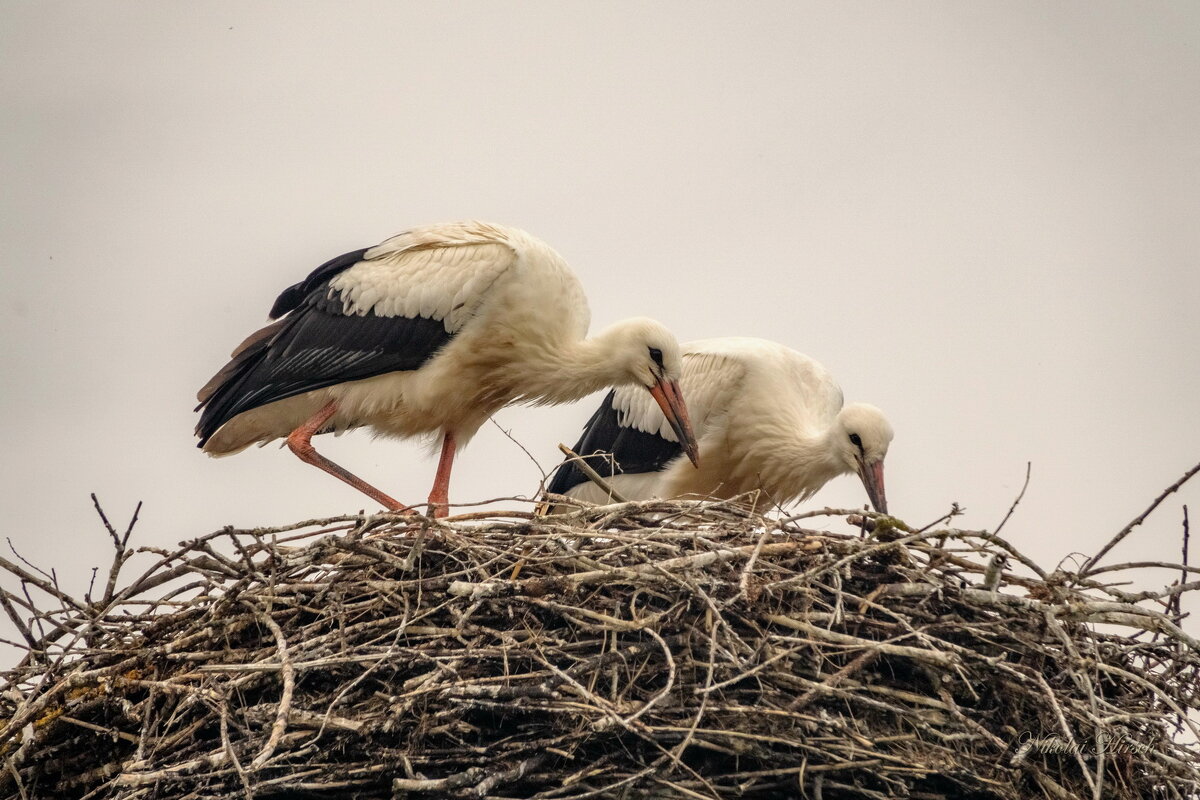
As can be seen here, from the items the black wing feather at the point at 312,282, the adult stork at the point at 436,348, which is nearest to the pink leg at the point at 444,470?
the adult stork at the point at 436,348

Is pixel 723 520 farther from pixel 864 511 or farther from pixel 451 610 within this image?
pixel 451 610

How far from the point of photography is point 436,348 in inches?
233

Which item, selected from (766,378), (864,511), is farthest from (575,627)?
(766,378)

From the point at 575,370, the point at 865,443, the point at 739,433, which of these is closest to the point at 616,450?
the point at 739,433

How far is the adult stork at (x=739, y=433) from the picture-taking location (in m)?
6.27

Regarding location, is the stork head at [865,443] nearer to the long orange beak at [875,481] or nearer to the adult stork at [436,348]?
the long orange beak at [875,481]

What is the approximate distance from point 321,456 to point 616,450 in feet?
4.42

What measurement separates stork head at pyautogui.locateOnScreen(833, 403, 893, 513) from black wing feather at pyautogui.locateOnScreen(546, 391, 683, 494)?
2.64 feet

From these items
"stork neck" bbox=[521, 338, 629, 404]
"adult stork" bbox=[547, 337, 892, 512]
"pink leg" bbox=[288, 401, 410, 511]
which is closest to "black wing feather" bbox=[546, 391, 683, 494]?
"adult stork" bbox=[547, 337, 892, 512]

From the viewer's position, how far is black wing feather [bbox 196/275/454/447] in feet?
19.3

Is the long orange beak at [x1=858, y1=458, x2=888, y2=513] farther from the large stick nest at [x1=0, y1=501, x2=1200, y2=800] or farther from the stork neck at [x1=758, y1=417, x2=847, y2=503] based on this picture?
the large stick nest at [x1=0, y1=501, x2=1200, y2=800]

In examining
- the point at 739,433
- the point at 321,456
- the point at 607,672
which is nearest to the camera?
the point at 607,672

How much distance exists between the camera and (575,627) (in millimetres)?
4059

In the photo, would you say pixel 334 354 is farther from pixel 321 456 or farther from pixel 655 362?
pixel 655 362
